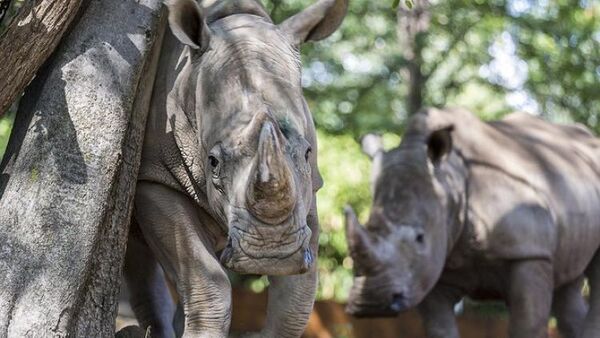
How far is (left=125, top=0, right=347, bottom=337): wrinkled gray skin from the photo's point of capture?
5.54 m

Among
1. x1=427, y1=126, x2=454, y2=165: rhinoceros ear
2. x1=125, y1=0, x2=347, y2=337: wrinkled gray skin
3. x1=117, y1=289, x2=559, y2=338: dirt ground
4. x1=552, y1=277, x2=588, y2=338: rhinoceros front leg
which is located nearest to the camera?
x1=125, y1=0, x2=347, y2=337: wrinkled gray skin

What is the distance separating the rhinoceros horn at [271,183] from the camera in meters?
5.43

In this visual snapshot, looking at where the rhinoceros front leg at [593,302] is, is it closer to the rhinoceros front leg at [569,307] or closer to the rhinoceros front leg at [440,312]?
the rhinoceros front leg at [569,307]

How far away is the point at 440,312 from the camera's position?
1057 cm

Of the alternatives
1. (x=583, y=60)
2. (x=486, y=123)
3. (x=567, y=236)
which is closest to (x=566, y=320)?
(x=567, y=236)

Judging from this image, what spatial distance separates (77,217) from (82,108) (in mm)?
524

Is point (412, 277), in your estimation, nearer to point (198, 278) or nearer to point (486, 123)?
point (486, 123)

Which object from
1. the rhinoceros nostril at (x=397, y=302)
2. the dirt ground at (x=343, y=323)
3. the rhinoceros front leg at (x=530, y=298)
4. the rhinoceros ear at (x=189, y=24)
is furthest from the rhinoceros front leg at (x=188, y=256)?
the dirt ground at (x=343, y=323)

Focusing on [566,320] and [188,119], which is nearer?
[188,119]

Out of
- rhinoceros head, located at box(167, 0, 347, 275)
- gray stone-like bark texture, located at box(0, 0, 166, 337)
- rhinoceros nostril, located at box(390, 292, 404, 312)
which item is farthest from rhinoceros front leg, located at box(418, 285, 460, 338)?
gray stone-like bark texture, located at box(0, 0, 166, 337)

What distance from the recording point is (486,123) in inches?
439

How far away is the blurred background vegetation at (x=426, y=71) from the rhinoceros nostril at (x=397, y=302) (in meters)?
5.04

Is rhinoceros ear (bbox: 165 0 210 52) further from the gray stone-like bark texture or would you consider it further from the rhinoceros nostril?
the rhinoceros nostril

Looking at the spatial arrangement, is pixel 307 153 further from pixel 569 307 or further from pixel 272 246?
pixel 569 307
